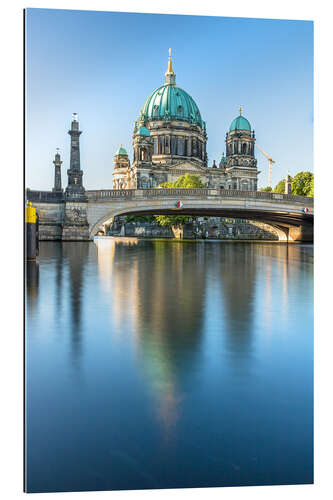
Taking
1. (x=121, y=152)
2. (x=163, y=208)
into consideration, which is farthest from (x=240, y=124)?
(x=163, y=208)

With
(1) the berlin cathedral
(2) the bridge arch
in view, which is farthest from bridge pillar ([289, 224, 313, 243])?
(1) the berlin cathedral

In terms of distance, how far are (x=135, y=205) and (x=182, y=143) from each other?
41940mm

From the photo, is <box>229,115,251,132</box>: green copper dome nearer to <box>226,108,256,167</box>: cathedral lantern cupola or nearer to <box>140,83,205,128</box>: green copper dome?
<box>226,108,256,167</box>: cathedral lantern cupola

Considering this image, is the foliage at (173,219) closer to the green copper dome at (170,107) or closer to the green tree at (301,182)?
the green tree at (301,182)

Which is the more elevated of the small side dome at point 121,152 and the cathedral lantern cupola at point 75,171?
the small side dome at point 121,152

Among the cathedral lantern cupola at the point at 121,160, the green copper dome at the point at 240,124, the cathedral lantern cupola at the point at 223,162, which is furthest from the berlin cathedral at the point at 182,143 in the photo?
the cathedral lantern cupola at the point at 121,160

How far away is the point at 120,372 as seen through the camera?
2189 mm

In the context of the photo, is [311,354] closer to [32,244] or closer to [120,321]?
[120,321]

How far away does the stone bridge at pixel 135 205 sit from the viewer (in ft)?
67.4

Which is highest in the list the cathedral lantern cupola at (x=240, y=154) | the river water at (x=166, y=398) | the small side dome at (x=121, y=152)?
the small side dome at (x=121, y=152)

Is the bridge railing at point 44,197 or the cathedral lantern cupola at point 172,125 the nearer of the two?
the bridge railing at point 44,197

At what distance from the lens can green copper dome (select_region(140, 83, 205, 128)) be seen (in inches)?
2416

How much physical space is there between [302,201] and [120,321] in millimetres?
22882
